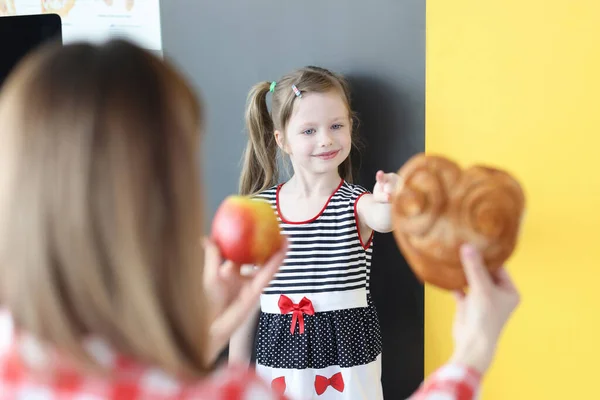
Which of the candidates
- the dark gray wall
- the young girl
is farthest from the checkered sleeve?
the dark gray wall

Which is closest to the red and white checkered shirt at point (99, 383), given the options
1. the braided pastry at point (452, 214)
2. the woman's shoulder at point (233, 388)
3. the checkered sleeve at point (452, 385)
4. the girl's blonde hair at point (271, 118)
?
the woman's shoulder at point (233, 388)

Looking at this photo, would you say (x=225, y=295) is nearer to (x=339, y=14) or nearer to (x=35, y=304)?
(x=35, y=304)

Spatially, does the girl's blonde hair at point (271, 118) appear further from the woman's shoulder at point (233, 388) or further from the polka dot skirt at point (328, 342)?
the woman's shoulder at point (233, 388)

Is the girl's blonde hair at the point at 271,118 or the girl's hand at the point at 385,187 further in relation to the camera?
the girl's blonde hair at the point at 271,118

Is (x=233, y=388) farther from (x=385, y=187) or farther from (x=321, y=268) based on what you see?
(x=321, y=268)

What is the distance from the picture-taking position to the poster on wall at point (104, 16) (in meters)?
1.94

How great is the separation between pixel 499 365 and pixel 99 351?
1.07m

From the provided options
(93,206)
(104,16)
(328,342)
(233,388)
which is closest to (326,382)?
(328,342)

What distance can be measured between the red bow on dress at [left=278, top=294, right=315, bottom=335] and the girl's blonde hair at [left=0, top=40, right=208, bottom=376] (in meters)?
0.82

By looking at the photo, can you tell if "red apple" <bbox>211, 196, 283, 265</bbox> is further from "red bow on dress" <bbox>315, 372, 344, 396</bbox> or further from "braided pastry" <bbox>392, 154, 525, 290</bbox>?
"red bow on dress" <bbox>315, 372, 344, 396</bbox>

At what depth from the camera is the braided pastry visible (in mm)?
910

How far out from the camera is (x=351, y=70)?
157 cm

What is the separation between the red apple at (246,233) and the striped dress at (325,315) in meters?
0.35

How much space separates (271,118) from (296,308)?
0.52 m
